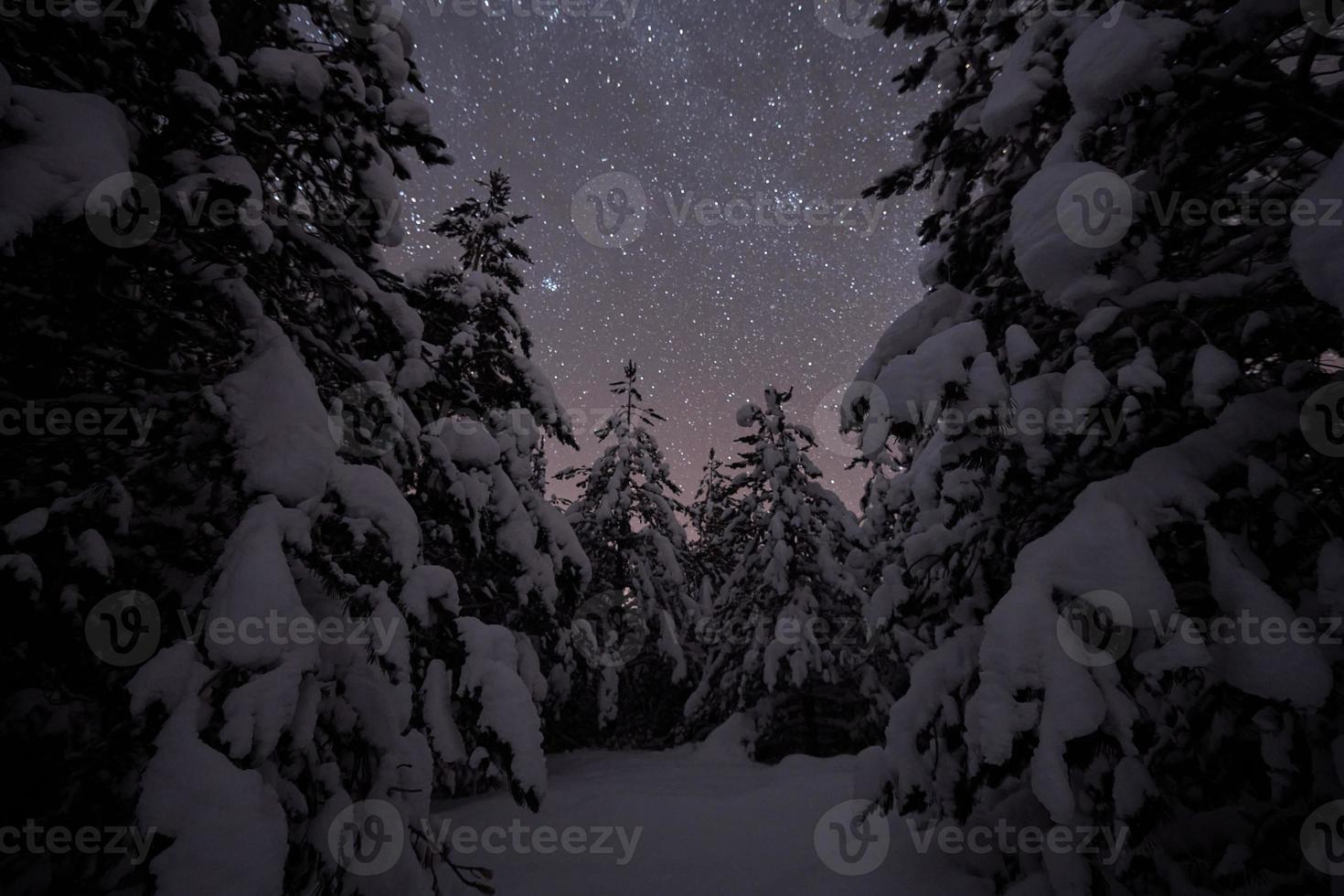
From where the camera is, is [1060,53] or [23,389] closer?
[23,389]

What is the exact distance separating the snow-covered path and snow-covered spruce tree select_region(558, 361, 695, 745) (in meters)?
4.61

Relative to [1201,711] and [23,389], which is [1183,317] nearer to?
[1201,711]

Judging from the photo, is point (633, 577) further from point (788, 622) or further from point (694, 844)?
point (694, 844)

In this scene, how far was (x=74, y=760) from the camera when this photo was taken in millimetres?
2174

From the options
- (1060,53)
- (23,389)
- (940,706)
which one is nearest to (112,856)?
(23,389)

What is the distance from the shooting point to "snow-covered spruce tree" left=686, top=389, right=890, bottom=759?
10031 millimetres

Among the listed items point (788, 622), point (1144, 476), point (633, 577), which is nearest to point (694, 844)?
point (1144, 476)

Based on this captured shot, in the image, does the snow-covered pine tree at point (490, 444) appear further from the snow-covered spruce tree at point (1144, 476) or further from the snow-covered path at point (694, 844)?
the snow-covered spruce tree at point (1144, 476)

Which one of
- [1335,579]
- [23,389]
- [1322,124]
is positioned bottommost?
[1335,579]

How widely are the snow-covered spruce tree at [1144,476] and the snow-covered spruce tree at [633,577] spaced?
8376mm

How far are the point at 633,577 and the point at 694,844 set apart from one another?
8.52 m

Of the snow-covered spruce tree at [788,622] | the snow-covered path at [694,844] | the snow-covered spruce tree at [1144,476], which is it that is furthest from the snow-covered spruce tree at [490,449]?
the snow-covered spruce tree at [788,622]

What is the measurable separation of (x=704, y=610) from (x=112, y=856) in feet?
45.3

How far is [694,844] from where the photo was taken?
164 inches
